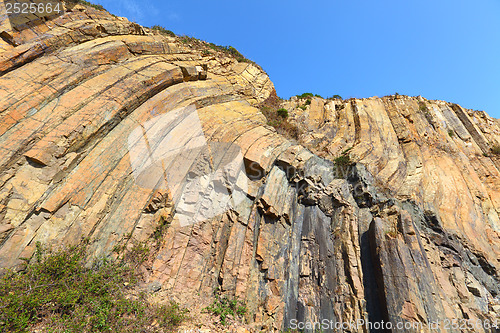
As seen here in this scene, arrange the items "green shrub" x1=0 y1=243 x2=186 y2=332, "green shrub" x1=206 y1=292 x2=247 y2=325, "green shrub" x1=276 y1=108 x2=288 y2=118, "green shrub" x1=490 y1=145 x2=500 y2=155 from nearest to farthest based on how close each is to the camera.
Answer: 1. "green shrub" x1=0 y1=243 x2=186 y2=332
2. "green shrub" x1=206 y1=292 x2=247 y2=325
3. "green shrub" x1=490 y1=145 x2=500 y2=155
4. "green shrub" x1=276 y1=108 x2=288 y2=118

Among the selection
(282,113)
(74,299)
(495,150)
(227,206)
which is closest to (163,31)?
(282,113)

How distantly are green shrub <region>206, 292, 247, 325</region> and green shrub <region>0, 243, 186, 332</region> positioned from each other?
49.3 inches

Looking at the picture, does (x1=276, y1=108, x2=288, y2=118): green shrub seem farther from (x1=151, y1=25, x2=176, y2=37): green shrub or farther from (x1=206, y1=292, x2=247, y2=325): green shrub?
(x1=206, y1=292, x2=247, y2=325): green shrub

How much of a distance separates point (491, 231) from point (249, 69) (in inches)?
854

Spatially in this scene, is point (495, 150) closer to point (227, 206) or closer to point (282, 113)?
point (282, 113)

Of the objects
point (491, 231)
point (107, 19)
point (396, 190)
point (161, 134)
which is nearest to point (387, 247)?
point (396, 190)

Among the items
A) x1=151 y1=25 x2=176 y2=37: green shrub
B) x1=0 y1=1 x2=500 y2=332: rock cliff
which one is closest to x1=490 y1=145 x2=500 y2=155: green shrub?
x1=0 y1=1 x2=500 y2=332: rock cliff

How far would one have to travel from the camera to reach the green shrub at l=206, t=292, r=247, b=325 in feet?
30.7

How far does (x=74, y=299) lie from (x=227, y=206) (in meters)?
6.49

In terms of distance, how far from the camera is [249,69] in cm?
2484

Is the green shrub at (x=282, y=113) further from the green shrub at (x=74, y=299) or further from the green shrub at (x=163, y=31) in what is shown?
the green shrub at (x=74, y=299)

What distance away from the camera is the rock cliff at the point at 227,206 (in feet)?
31.0

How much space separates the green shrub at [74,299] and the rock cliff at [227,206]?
0.58m

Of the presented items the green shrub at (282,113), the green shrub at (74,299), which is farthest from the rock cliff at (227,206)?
the green shrub at (282,113)
